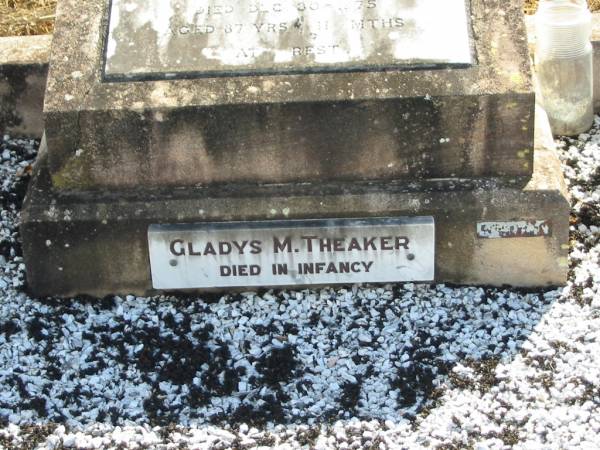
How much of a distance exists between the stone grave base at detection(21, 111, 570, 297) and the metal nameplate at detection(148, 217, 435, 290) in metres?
0.05

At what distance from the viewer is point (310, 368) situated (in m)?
4.74

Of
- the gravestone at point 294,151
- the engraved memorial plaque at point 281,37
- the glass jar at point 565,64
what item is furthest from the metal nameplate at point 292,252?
the glass jar at point 565,64

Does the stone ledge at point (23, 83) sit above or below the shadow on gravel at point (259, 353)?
above

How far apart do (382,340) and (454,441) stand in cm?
65

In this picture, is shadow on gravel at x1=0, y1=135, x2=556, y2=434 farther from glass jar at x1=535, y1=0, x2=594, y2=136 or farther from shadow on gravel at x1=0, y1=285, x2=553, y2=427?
glass jar at x1=535, y1=0, x2=594, y2=136

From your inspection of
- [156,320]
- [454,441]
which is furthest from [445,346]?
[156,320]

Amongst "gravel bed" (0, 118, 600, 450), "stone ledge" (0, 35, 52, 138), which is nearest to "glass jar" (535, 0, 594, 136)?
"gravel bed" (0, 118, 600, 450)

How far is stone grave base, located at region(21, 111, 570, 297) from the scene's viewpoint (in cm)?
493

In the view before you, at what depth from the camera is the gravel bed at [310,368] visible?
443 cm

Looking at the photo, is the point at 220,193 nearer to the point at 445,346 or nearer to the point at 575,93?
the point at 445,346

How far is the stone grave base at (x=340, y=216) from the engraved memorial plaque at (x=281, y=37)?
1.77ft

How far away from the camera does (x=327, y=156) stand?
4.95 metres

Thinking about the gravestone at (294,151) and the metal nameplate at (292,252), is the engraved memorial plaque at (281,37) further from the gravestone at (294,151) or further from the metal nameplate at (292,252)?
the metal nameplate at (292,252)

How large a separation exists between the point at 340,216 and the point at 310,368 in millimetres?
693
